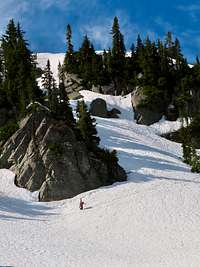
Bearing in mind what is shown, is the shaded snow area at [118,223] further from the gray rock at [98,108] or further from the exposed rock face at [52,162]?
the gray rock at [98,108]

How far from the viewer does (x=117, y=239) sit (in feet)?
96.1

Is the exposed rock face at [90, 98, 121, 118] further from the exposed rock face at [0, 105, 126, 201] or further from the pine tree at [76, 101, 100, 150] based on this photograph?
the exposed rock face at [0, 105, 126, 201]

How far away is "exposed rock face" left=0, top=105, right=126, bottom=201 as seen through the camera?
44125 millimetres

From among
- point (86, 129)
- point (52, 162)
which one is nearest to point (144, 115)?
point (86, 129)

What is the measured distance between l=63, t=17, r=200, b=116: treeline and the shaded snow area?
1021 inches

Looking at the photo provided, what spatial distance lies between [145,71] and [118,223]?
53.3m

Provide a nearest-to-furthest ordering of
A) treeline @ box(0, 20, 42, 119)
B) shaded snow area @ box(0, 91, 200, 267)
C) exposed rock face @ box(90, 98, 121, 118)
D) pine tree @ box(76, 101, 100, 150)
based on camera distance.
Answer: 1. shaded snow area @ box(0, 91, 200, 267)
2. pine tree @ box(76, 101, 100, 150)
3. treeline @ box(0, 20, 42, 119)
4. exposed rock face @ box(90, 98, 121, 118)

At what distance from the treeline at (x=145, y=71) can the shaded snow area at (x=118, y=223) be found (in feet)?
85.1

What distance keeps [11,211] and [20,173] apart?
10.1 m

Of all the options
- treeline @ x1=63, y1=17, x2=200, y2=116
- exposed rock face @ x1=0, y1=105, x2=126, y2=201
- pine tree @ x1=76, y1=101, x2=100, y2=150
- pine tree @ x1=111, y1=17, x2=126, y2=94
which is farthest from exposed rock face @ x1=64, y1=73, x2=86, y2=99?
exposed rock face @ x1=0, y1=105, x2=126, y2=201

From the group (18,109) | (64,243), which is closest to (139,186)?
(64,243)

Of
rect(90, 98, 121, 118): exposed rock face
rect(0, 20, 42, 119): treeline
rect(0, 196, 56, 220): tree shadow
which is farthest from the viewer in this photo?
rect(90, 98, 121, 118): exposed rock face

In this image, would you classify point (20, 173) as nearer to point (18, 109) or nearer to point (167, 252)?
point (18, 109)

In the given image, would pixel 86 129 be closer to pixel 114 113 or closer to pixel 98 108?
pixel 98 108
